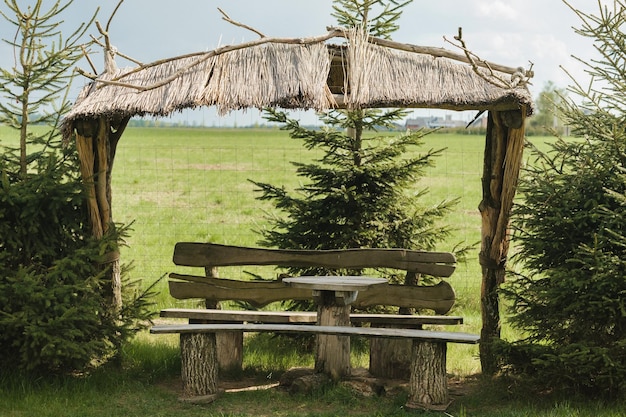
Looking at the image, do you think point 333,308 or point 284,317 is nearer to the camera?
point 333,308

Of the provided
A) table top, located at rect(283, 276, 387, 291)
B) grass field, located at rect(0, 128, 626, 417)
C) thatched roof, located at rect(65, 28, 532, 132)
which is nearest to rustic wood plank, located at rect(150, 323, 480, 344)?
table top, located at rect(283, 276, 387, 291)

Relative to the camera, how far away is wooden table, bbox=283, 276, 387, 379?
6.22 metres

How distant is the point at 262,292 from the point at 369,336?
161 centimetres

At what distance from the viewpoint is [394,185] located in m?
8.12

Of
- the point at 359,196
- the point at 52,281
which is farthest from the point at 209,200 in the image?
the point at 52,281

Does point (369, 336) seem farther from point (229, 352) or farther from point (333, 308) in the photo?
point (229, 352)

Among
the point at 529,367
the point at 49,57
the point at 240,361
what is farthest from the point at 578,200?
the point at 49,57

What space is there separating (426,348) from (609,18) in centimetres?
294

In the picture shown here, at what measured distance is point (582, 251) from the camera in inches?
231

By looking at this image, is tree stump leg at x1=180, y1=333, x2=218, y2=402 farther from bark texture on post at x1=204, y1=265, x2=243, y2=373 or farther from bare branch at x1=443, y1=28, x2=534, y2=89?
bare branch at x1=443, y1=28, x2=534, y2=89

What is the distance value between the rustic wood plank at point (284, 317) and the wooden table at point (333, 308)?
0.36 meters

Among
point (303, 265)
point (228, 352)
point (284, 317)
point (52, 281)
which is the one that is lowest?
point (228, 352)

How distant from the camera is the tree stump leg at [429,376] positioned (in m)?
5.95

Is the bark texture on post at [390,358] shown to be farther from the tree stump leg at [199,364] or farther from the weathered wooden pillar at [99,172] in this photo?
the weathered wooden pillar at [99,172]
